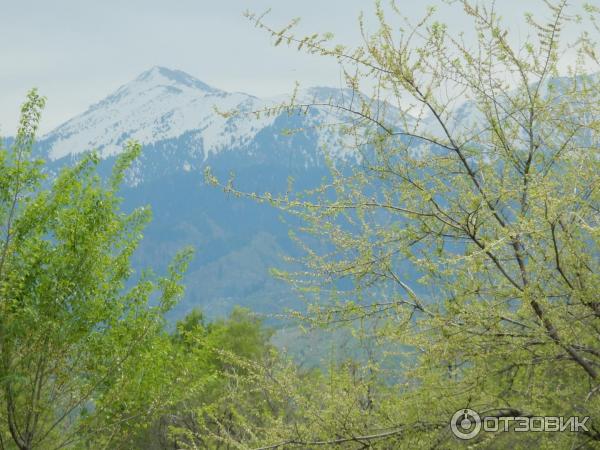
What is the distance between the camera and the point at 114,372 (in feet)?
33.7

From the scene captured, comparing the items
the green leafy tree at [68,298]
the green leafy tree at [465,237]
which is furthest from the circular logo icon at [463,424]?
the green leafy tree at [68,298]

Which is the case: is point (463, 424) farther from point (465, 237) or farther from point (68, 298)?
point (68, 298)

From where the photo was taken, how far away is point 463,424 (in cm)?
550

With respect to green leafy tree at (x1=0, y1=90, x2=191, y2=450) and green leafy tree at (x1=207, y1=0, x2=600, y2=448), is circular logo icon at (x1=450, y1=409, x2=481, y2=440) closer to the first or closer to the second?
green leafy tree at (x1=207, y1=0, x2=600, y2=448)

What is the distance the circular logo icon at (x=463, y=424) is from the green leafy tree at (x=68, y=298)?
5800mm

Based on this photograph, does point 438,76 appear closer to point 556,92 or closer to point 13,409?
point 556,92

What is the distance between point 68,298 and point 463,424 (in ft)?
20.5

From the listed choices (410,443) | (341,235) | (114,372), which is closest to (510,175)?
(341,235)

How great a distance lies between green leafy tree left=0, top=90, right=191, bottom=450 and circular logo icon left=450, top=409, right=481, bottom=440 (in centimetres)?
580

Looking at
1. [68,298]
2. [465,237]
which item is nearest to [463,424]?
[465,237]

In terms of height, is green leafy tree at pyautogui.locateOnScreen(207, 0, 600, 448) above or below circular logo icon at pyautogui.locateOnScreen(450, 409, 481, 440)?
above

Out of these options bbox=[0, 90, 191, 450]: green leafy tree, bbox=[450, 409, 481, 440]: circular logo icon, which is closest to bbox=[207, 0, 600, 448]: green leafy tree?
bbox=[450, 409, 481, 440]: circular logo icon

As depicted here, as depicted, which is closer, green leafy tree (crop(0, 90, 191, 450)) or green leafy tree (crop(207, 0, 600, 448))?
green leafy tree (crop(207, 0, 600, 448))

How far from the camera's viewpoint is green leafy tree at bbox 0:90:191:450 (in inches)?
352
